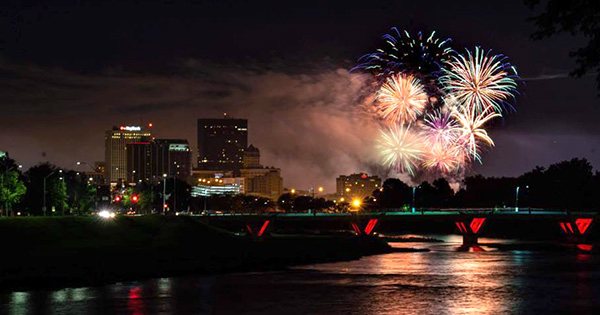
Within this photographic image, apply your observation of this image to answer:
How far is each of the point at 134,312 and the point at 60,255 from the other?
36.0m

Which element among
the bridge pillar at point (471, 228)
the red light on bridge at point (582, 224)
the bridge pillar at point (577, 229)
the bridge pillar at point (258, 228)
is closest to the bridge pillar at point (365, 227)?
the bridge pillar at point (471, 228)

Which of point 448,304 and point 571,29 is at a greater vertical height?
point 571,29

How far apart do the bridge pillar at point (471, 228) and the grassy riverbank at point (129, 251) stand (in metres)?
38.0

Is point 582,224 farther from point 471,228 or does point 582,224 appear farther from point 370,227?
point 370,227

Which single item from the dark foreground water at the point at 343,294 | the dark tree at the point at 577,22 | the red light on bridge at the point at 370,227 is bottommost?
the dark foreground water at the point at 343,294

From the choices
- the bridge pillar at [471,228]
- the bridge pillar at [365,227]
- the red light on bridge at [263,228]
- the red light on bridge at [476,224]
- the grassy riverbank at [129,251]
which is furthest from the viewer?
the bridge pillar at [365,227]

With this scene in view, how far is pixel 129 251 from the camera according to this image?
87.6m

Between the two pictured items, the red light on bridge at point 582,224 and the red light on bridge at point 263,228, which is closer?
the red light on bridge at point 582,224

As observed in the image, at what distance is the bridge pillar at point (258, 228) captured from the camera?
155 metres

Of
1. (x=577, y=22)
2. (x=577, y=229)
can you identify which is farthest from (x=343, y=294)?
(x=577, y=229)

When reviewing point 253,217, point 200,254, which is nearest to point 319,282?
point 200,254

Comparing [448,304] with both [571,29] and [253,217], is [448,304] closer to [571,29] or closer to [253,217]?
[571,29]

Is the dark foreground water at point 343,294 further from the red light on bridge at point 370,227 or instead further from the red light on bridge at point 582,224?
the red light on bridge at point 370,227

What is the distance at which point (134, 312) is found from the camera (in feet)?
146
